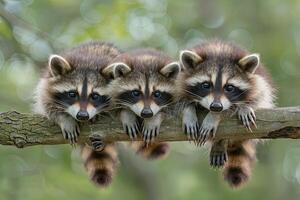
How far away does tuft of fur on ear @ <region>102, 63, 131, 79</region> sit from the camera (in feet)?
21.6

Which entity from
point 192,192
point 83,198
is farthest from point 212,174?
point 83,198

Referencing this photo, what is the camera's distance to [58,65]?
6.80 metres

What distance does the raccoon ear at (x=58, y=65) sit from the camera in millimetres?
6750

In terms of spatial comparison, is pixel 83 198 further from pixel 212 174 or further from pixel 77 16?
pixel 77 16

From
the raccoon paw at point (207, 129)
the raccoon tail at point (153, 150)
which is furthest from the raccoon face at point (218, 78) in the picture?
the raccoon tail at point (153, 150)

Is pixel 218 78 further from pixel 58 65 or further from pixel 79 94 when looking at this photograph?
pixel 58 65

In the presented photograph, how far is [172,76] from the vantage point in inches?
265

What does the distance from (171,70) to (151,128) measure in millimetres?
769

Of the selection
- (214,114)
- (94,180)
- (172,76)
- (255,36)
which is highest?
(255,36)

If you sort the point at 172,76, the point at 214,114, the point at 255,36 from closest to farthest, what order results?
the point at 214,114 → the point at 172,76 → the point at 255,36

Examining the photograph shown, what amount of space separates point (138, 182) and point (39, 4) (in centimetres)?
349

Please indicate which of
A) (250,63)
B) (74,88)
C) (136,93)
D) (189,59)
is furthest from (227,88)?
(74,88)

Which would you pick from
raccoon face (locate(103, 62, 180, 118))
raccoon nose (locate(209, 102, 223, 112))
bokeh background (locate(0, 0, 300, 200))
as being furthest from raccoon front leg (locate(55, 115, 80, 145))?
bokeh background (locate(0, 0, 300, 200))

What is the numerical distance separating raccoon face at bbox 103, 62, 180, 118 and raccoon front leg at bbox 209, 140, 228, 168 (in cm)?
57
